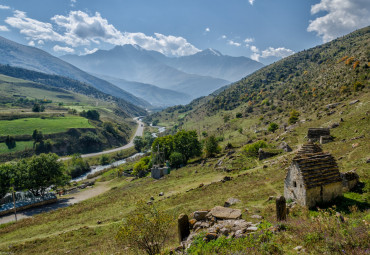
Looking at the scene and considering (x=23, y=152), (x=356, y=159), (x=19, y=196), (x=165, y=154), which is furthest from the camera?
(x=23, y=152)

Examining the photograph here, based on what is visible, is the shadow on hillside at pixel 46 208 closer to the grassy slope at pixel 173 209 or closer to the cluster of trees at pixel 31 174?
the cluster of trees at pixel 31 174

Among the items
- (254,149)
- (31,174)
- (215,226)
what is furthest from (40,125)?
(215,226)

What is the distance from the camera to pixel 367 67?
249ft

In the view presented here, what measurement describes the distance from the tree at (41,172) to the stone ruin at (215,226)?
47.7m

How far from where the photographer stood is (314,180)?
1631 centimetres

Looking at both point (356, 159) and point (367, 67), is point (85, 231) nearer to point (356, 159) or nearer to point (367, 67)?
point (356, 159)

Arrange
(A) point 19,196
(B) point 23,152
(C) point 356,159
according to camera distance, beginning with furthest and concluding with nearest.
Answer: (B) point 23,152 → (A) point 19,196 → (C) point 356,159

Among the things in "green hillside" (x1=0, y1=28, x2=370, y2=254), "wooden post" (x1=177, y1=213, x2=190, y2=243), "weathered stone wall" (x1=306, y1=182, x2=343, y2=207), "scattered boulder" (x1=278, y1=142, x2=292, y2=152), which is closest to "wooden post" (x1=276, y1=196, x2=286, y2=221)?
"green hillside" (x1=0, y1=28, x2=370, y2=254)

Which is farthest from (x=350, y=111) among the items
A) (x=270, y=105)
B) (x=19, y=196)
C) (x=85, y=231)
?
(x=19, y=196)

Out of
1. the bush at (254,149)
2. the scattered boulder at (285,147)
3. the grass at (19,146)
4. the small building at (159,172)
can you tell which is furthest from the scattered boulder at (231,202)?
the grass at (19,146)

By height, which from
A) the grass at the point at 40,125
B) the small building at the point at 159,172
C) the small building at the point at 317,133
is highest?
the grass at the point at 40,125

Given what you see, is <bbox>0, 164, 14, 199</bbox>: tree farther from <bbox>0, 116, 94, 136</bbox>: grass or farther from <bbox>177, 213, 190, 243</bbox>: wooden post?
<bbox>0, 116, 94, 136</bbox>: grass

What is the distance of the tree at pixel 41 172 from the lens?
4991 cm

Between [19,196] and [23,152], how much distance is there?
70.8 m
